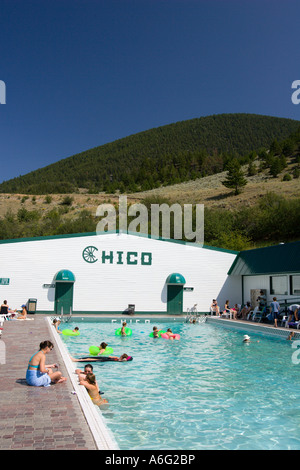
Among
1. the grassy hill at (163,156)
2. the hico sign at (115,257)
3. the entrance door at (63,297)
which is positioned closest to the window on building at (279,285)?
the hico sign at (115,257)

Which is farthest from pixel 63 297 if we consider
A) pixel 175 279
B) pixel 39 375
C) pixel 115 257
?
pixel 39 375

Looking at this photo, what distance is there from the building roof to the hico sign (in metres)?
5.83

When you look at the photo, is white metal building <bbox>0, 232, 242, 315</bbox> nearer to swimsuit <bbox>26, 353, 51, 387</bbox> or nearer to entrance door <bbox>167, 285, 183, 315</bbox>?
entrance door <bbox>167, 285, 183, 315</bbox>

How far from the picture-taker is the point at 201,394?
7.35 m

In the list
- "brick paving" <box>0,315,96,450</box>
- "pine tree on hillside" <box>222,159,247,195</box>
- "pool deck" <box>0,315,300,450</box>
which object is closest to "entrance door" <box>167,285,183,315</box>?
"pool deck" <box>0,315,300,450</box>

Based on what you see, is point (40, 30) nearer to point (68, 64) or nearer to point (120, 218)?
point (68, 64)

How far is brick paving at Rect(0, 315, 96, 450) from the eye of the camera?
384cm

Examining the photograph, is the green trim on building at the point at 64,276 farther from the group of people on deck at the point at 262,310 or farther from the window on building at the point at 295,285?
the window on building at the point at 295,285

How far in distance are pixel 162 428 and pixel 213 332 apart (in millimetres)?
11875

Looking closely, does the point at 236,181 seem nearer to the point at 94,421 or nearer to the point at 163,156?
the point at 163,156

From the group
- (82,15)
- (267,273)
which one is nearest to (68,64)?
(82,15)

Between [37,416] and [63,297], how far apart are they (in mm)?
15929

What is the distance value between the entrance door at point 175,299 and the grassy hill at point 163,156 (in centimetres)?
6487

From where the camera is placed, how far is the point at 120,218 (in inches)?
1934
